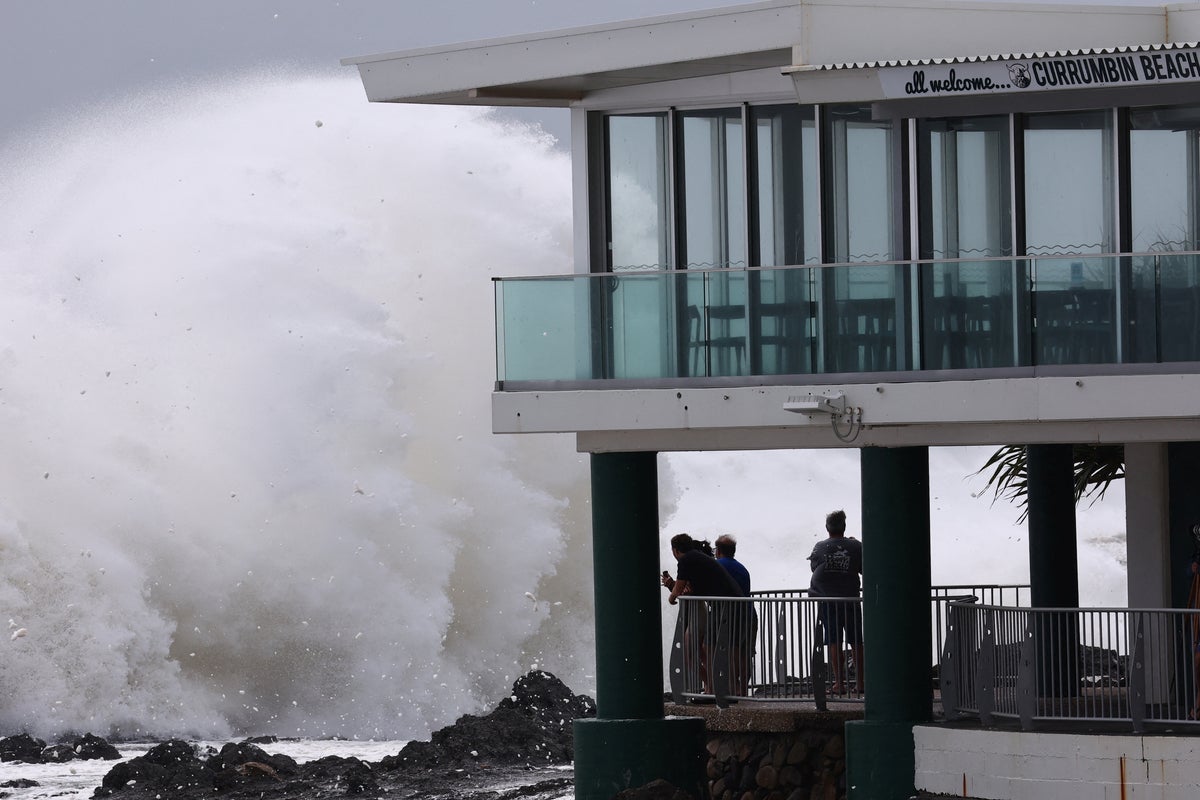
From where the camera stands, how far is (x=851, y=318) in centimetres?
1895

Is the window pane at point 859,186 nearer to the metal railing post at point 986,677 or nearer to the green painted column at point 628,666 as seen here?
the green painted column at point 628,666

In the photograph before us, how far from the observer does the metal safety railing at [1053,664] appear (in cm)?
1744

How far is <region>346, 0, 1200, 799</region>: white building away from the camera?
1809 centimetres

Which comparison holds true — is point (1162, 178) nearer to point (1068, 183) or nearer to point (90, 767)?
point (1068, 183)

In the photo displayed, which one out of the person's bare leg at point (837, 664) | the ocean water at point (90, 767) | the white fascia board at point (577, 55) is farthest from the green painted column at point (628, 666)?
the ocean water at point (90, 767)

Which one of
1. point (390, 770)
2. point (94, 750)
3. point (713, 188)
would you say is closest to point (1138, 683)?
point (713, 188)

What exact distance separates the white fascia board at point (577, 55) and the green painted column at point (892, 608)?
356 centimetres

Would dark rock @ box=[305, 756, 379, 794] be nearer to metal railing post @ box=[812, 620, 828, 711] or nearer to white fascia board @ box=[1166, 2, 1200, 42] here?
metal railing post @ box=[812, 620, 828, 711]

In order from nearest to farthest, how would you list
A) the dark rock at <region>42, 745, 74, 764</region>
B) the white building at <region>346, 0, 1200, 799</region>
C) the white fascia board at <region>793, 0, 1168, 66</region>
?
the white building at <region>346, 0, 1200, 799</region>
the white fascia board at <region>793, 0, 1168, 66</region>
the dark rock at <region>42, 745, 74, 764</region>

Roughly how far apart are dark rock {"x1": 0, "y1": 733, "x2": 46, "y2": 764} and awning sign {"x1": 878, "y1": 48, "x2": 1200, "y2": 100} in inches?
728

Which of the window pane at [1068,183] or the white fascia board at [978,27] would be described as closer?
the window pane at [1068,183]

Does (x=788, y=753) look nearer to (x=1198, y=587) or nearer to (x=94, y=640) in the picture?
(x=1198, y=587)

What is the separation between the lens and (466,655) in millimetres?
47875

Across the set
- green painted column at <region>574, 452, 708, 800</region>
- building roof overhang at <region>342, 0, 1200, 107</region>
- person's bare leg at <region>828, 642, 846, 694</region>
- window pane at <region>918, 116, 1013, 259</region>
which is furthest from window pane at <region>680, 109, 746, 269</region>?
person's bare leg at <region>828, 642, 846, 694</region>
